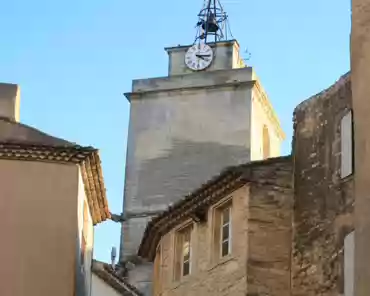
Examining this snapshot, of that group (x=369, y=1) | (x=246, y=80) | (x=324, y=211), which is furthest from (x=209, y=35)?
(x=369, y=1)

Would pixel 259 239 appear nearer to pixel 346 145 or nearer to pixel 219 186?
pixel 219 186

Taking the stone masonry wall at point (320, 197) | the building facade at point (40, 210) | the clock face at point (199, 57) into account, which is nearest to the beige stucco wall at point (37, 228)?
the building facade at point (40, 210)

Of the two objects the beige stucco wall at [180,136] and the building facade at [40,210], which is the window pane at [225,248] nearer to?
the building facade at [40,210]

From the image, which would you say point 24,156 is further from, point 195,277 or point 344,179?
point 344,179

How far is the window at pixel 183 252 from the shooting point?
26797 millimetres

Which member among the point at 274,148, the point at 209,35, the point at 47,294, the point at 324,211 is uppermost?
the point at 209,35

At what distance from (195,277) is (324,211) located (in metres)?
4.44

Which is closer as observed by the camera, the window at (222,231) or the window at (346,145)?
the window at (346,145)

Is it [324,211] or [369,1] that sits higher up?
[369,1]

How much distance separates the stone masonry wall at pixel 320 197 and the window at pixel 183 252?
3.84 meters

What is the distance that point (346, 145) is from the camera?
2242 centimetres

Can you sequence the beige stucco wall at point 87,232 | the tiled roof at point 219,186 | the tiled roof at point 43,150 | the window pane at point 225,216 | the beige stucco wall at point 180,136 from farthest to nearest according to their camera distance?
the beige stucco wall at point 180,136 < the beige stucco wall at point 87,232 < the tiled roof at point 43,150 < the window pane at point 225,216 < the tiled roof at point 219,186

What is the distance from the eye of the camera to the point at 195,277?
25953mm

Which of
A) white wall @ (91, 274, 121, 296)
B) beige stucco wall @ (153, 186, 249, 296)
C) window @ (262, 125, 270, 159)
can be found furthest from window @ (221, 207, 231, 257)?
window @ (262, 125, 270, 159)
